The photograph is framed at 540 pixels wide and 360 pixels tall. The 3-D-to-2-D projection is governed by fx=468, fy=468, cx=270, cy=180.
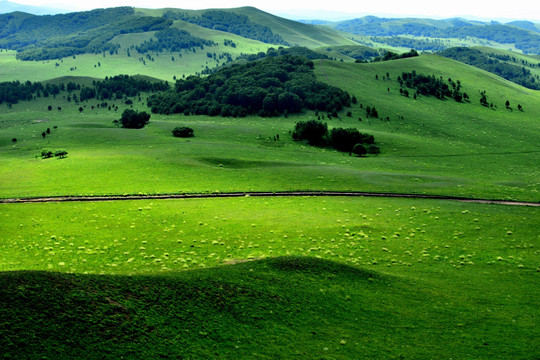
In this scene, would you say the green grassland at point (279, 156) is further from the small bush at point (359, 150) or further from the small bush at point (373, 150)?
the small bush at point (359, 150)

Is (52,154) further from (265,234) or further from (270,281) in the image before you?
(270,281)

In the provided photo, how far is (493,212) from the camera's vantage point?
67.4 meters

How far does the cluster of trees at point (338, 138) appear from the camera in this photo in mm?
134000

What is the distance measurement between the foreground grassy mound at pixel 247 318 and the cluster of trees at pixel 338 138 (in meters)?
95.8

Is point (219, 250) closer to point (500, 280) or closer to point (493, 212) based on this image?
point (500, 280)

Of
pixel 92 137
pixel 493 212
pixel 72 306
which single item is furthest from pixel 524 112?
pixel 72 306

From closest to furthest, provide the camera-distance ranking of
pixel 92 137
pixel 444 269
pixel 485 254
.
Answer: pixel 444 269 → pixel 485 254 → pixel 92 137

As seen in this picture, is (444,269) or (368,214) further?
(368,214)

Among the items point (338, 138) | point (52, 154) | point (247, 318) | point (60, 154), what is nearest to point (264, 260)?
point (247, 318)

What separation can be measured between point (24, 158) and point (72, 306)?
105 m

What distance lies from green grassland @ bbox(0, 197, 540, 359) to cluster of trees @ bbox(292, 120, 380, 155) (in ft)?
210

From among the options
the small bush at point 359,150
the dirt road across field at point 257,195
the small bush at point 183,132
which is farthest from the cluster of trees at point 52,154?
the small bush at point 359,150

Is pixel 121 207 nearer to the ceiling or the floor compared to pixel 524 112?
nearer to the floor

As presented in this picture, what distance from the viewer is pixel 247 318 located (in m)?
32.6
